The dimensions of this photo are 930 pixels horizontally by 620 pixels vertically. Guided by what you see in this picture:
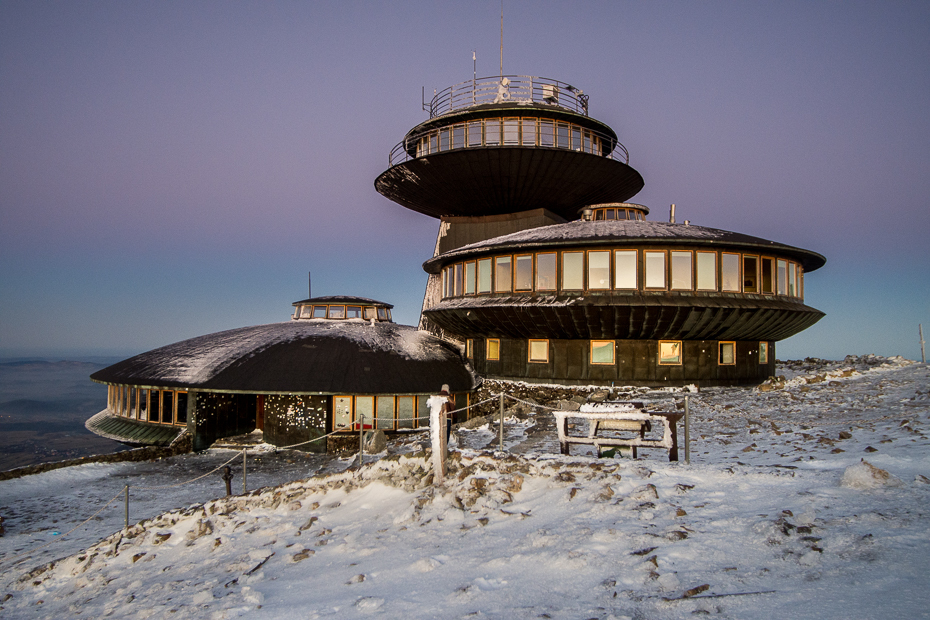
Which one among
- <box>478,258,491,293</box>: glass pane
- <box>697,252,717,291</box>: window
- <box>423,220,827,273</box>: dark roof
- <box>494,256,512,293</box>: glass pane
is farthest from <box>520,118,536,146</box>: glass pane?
<box>697,252,717,291</box>: window

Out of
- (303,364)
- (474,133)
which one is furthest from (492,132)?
(303,364)

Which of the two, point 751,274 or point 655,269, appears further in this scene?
point 751,274

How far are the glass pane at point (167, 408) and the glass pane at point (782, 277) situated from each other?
94.1 feet

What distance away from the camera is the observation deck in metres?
35.4

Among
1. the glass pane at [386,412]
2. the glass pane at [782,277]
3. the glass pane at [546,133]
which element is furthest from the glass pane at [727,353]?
the glass pane at [546,133]

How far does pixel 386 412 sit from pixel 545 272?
388 inches

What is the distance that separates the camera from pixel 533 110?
36.4 metres

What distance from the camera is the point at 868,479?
834cm

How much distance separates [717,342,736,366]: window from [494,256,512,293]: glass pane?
9.75 m

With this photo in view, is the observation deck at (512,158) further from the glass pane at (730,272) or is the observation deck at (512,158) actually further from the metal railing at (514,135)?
the glass pane at (730,272)

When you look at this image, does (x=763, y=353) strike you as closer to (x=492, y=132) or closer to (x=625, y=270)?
(x=625, y=270)

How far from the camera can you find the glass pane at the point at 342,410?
24.9m

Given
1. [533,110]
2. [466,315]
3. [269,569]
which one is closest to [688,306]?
[466,315]

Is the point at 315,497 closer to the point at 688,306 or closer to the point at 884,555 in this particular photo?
the point at 884,555
